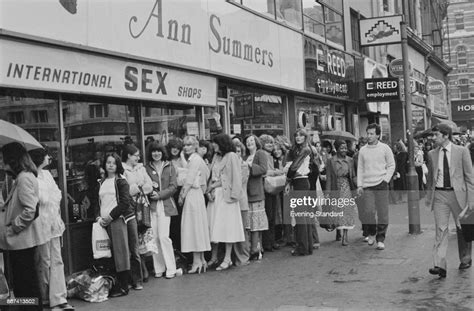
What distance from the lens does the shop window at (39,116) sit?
732 centimetres

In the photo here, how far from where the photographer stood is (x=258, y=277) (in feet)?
25.2

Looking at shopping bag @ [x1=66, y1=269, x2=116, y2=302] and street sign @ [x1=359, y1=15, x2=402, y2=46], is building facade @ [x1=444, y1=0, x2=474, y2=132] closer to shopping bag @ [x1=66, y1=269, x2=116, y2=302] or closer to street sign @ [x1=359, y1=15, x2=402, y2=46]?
street sign @ [x1=359, y1=15, x2=402, y2=46]

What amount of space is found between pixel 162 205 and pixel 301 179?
2.39 metres

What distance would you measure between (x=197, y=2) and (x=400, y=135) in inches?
654

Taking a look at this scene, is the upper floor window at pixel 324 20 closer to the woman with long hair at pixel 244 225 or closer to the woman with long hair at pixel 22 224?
the woman with long hair at pixel 244 225

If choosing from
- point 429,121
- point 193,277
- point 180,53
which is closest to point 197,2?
point 180,53

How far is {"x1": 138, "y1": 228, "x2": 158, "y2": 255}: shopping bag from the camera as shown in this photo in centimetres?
765

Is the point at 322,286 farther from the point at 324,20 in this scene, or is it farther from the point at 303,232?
the point at 324,20

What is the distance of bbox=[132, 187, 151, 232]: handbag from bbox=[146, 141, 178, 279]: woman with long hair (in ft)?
0.64

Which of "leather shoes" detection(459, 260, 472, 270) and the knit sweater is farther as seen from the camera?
the knit sweater

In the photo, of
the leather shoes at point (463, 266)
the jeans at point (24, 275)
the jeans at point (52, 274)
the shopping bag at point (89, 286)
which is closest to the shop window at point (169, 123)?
the shopping bag at point (89, 286)

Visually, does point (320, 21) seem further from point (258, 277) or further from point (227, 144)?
point (258, 277)

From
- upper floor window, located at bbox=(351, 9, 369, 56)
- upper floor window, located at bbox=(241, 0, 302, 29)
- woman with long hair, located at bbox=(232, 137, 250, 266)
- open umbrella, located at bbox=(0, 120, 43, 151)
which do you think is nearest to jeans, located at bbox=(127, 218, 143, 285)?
woman with long hair, located at bbox=(232, 137, 250, 266)

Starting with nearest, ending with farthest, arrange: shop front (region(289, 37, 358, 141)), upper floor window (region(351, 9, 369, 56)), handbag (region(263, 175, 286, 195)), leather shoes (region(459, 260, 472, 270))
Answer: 1. leather shoes (region(459, 260, 472, 270))
2. handbag (region(263, 175, 286, 195))
3. shop front (region(289, 37, 358, 141))
4. upper floor window (region(351, 9, 369, 56))
